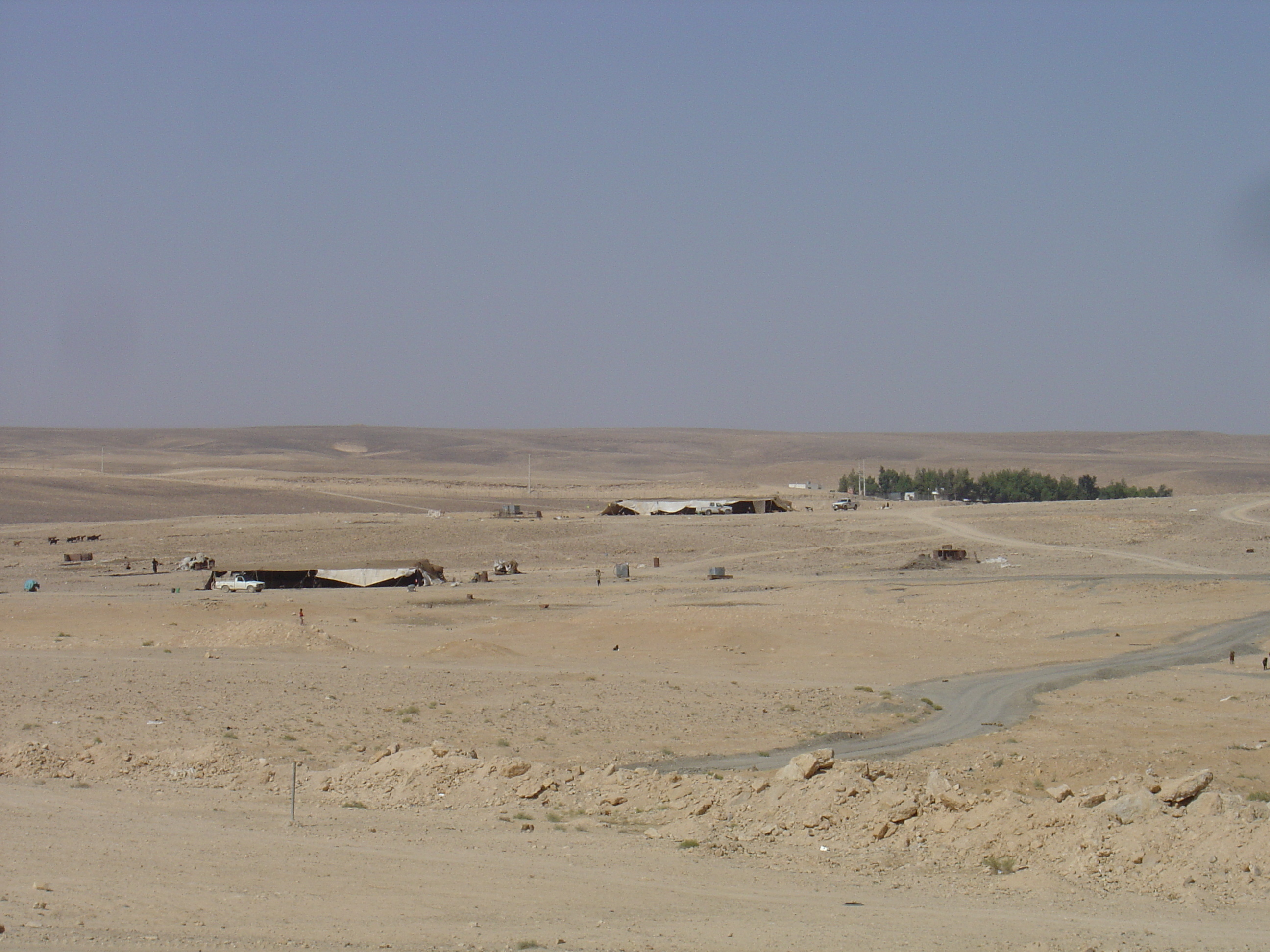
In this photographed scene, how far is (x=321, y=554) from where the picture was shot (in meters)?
68.7

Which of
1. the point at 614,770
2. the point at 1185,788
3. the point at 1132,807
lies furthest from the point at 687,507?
the point at 1132,807

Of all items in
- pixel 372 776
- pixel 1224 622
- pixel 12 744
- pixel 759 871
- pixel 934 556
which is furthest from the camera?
pixel 934 556

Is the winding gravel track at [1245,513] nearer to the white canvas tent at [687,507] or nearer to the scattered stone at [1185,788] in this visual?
the white canvas tent at [687,507]

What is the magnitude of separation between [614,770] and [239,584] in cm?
3945

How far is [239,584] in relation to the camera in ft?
174

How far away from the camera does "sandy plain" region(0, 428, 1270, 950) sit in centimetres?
1173

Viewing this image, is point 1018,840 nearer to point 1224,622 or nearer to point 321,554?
point 1224,622

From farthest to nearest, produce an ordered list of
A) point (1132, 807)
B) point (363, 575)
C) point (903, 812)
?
point (363, 575) < point (903, 812) < point (1132, 807)

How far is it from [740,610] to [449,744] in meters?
23.3

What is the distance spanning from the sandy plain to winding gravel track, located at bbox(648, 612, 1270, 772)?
35 centimetres

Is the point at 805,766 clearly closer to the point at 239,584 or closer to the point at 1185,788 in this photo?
the point at 1185,788

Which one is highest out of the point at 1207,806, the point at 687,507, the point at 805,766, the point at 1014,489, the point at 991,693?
the point at 1207,806

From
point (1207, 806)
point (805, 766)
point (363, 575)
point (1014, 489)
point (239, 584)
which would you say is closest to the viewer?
point (1207, 806)

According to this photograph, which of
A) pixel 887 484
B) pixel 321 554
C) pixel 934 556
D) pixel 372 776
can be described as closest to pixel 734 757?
pixel 372 776
